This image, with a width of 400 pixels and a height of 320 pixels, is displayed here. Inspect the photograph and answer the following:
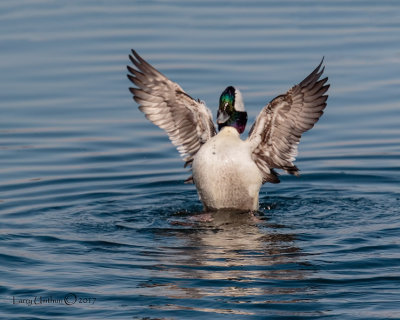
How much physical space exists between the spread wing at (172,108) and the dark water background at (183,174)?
81 cm

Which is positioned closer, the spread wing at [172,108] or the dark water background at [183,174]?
the dark water background at [183,174]

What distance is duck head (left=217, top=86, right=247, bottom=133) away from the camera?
12430 millimetres

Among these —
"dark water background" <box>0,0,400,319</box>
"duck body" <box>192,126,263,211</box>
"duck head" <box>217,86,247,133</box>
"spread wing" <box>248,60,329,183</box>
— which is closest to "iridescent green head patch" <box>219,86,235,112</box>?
"duck head" <box>217,86,247,133</box>

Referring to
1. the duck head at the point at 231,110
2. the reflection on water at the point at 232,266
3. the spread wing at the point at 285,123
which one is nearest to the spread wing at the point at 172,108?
the duck head at the point at 231,110

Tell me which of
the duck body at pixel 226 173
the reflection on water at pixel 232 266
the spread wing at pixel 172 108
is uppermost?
the spread wing at pixel 172 108

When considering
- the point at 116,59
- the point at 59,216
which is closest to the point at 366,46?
the point at 116,59

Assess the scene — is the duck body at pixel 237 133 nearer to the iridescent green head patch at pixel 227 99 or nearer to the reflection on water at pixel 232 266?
the iridescent green head patch at pixel 227 99

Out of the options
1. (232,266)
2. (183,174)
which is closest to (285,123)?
(183,174)

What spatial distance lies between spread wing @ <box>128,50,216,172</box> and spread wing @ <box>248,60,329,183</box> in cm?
75

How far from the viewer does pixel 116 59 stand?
19391 millimetres

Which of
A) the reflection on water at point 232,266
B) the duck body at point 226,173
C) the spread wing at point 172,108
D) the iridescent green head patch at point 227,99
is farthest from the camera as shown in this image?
the spread wing at point 172,108

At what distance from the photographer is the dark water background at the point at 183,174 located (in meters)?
9.10

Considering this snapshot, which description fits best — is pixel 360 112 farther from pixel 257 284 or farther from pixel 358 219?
pixel 257 284

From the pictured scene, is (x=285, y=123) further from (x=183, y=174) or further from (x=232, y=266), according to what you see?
(x=232, y=266)
